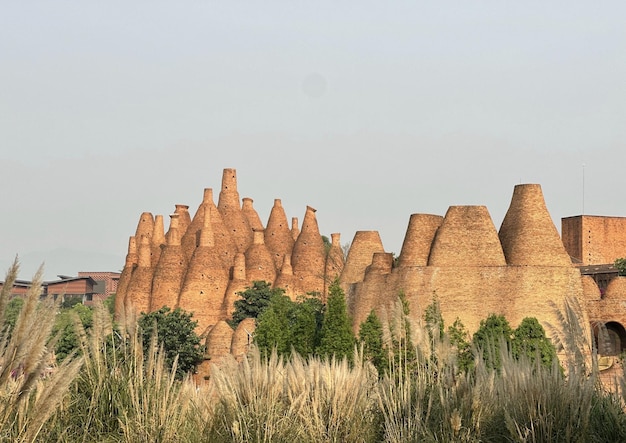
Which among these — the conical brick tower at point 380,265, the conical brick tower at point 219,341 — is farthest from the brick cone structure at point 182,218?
the conical brick tower at point 380,265

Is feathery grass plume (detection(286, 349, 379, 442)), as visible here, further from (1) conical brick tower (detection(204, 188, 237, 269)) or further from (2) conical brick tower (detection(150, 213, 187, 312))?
(1) conical brick tower (detection(204, 188, 237, 269))

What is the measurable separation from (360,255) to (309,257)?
10904 millimetres

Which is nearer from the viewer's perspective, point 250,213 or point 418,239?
point 418,239

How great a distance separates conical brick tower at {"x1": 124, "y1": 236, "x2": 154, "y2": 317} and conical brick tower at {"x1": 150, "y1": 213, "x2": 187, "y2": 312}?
0.43 m

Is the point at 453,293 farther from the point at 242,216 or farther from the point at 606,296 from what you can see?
the point at 242,216

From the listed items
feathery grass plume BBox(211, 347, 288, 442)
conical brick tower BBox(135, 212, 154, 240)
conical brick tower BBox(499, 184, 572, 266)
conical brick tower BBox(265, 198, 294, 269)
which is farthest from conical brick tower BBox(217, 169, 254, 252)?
feathery grass plume BBox(211, 347, 288, 442)

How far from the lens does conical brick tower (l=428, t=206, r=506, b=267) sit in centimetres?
2764

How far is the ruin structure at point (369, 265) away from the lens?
27141 millimetres

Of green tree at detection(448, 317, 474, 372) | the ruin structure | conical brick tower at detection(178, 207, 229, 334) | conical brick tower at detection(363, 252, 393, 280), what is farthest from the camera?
conical brick tower at detection(178, 207, 229, 334)

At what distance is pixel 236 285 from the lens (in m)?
42.6

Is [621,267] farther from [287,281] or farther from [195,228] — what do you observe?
[195,228]

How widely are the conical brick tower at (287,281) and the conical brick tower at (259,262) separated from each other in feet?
1.53

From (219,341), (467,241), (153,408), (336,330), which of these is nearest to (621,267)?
(467,241)

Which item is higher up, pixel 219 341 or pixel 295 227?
pixel 295 227
